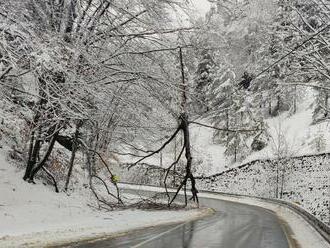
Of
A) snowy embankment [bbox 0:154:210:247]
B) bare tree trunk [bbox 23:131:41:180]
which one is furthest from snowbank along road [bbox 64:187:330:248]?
bare tree trunk [bbox 23:131:41:180]

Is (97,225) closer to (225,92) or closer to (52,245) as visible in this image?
(52,245)

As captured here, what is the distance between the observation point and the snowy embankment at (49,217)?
11961 millimetres

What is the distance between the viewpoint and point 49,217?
15.8 m

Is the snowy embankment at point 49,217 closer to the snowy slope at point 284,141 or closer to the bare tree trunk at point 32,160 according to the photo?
the bare tree trunk at point 32,160

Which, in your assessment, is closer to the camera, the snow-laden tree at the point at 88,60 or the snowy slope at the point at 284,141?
the snow-laden tree at the point at 88,60

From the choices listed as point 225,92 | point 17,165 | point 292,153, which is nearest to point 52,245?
point 17,165

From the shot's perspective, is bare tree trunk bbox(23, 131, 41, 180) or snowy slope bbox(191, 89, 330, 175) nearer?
bare tree trunk bbox(23, 131, 41, 180)

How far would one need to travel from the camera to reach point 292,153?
49.3 m

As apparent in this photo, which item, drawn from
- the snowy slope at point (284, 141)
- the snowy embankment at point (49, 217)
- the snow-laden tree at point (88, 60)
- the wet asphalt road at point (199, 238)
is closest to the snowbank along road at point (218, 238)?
the wet asphalt road at point (199, 238)

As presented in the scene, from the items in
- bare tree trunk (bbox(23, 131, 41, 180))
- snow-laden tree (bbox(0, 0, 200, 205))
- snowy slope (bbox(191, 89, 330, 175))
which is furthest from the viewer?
snowy slope (bbox(191, 89, 330, 175))

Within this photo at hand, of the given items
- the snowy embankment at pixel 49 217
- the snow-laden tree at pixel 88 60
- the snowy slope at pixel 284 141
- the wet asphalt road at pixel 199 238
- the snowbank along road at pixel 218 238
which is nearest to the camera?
the snow-laden tree at pixel 88 60

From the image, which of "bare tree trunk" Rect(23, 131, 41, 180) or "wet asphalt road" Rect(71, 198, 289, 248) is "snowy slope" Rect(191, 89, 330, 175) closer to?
"bare tree trunk" Rect(23, 131, 41, 180)

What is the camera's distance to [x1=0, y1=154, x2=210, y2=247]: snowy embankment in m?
12.0

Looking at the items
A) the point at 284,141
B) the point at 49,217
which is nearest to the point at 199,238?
the point at 49,217
